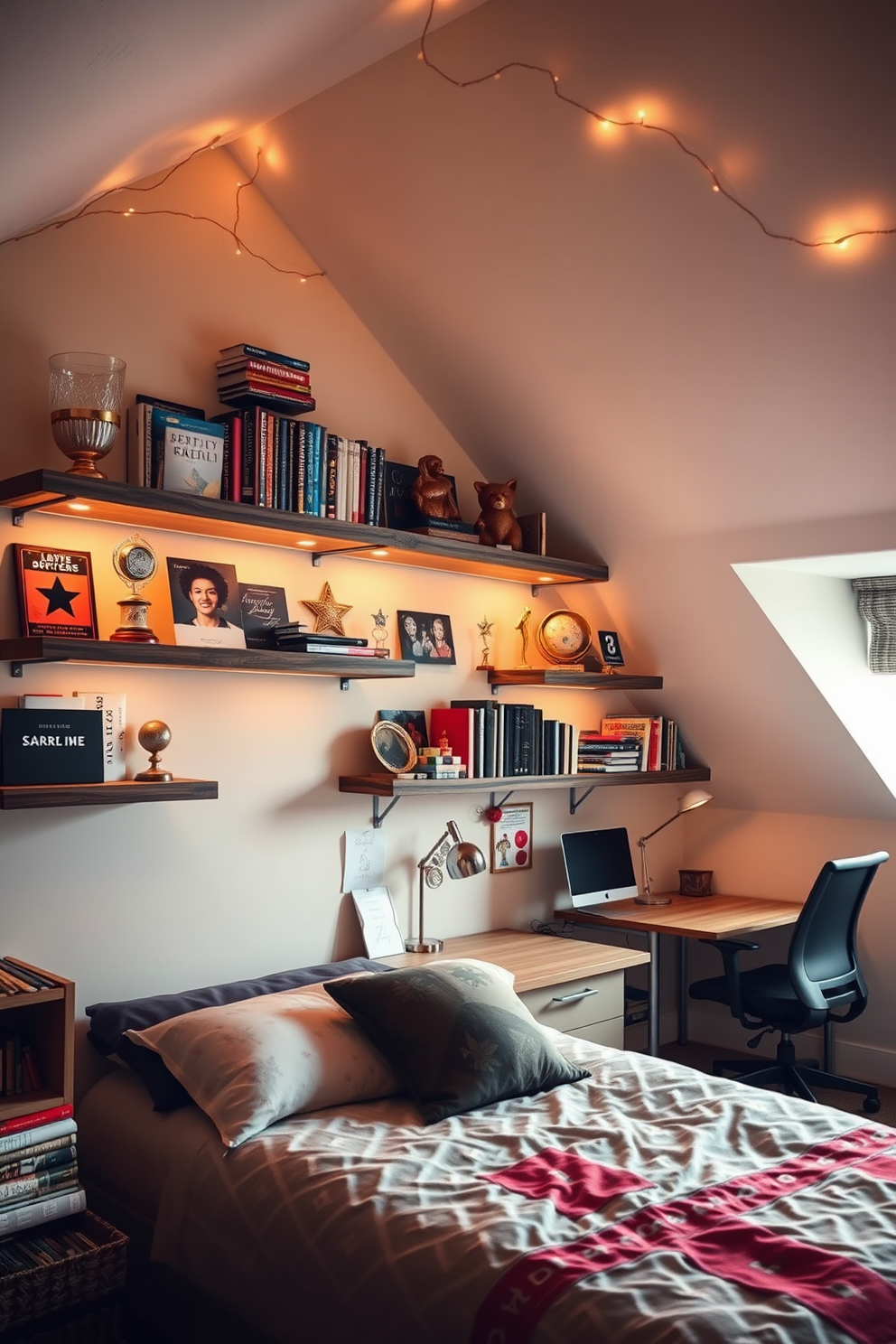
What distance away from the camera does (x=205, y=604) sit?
10.3 feet

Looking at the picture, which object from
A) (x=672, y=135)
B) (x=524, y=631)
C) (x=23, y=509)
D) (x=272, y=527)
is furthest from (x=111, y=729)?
(x=672, y=135)

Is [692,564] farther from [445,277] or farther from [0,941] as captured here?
[0,941]

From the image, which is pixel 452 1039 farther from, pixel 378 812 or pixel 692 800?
pixel 692 800

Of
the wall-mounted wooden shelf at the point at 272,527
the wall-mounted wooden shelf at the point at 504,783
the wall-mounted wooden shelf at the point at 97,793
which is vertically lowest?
the wall-mounted wooden shelf at the point at 504,783

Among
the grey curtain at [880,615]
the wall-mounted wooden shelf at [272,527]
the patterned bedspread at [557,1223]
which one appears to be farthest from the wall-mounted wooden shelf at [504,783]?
the patterned bedspread at [557,1223]

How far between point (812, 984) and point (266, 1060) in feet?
7.06

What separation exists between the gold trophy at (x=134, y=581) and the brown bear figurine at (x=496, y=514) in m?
1.35

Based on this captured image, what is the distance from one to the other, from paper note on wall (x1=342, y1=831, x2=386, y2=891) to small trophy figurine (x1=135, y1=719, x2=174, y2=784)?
0.81m

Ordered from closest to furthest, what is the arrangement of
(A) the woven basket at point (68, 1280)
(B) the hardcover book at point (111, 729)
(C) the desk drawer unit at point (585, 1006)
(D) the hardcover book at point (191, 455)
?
1. (A) the woven basket at point (68, 1280)
2. (B) the hardcover book at point (111, 729)
3. (D) the hardcover book at point (191, 455)
4. (C) the desk drawer unit at point (585, 1006)

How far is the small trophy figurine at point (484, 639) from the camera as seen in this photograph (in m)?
4.07

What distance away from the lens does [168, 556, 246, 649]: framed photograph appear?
306 centimetres

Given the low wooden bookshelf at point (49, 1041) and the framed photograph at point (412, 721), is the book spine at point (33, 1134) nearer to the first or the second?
the low wooden bookshelf at point (49, 1041)

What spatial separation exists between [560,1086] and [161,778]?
1.25 meters

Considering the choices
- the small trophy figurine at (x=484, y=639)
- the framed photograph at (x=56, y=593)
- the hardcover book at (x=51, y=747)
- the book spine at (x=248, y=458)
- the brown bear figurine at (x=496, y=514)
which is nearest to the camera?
the hardcover book at (x=51, y=747)
